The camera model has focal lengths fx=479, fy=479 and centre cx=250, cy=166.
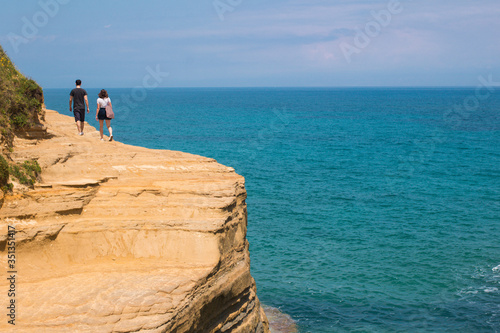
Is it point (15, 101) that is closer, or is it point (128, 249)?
point (128, 249)

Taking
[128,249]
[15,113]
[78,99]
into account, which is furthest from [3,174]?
[78,99]

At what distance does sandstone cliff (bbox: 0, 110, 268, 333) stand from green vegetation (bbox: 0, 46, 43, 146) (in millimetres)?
1517

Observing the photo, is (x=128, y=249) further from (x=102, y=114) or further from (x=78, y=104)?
(x=78, y=104)

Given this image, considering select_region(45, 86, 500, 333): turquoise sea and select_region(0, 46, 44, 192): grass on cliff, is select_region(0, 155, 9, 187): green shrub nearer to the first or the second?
select_region(0, 46, 44, 192): grass on cliff

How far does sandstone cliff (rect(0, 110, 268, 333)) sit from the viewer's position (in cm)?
922

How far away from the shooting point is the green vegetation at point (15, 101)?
14.6 meters

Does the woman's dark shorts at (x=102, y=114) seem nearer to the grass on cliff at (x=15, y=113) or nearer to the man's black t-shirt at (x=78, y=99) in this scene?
the man's black t-shirt at (x=78, y=99)

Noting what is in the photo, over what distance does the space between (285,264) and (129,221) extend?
14545mm

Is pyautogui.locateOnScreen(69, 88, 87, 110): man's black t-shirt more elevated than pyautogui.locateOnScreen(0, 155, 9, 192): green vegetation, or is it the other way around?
pyautogui.locateOnScreen(69, 88, 87, 110): man's black t-shirt

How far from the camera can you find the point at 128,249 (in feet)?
36.8

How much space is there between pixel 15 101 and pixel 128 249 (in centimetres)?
730

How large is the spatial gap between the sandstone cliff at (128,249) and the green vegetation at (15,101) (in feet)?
4.98

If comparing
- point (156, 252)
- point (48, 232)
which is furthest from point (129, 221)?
point (48, 232)

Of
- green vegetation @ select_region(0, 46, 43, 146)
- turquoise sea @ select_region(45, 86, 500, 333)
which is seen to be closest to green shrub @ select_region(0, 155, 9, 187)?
green vegetation @ select_region(0, 46, 43, 146)
